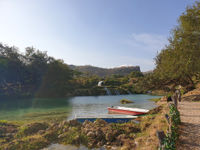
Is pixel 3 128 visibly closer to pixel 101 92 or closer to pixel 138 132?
pixel 138 132

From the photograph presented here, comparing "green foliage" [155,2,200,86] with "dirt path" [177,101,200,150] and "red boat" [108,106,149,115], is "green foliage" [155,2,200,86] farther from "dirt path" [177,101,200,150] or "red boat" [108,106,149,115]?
"dirt path" [177,101,200,150]

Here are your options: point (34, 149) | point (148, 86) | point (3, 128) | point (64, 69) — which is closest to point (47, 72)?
point (64, 69)

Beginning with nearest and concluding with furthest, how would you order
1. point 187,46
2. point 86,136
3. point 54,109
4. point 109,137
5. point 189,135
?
point 189,135, point 109,137, point 86,136, point 187,46, point 54,109

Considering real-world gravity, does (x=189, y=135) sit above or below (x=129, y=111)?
above

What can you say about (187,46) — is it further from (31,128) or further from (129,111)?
(31,128)

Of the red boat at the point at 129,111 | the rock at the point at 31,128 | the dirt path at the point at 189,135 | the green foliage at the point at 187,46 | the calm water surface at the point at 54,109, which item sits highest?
the green foliage at the point at 187,46

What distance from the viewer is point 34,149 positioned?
34.5 ft

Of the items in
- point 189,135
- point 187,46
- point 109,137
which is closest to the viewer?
point 189,135

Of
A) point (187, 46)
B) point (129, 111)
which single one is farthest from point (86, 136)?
point (187, 46)

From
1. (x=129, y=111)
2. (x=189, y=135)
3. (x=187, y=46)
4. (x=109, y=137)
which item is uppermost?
(x=187, y=46)

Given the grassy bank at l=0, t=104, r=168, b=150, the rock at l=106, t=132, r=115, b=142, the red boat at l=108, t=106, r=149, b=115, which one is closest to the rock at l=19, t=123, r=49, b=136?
the grassy bank at l=0, t=104, r=168, b=150

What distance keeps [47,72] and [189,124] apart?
218ft

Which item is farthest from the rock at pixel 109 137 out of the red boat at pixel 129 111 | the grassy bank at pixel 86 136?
the red boat at pixel 129 111

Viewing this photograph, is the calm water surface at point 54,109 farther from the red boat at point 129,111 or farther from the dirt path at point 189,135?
the dirt path at point 189,135
